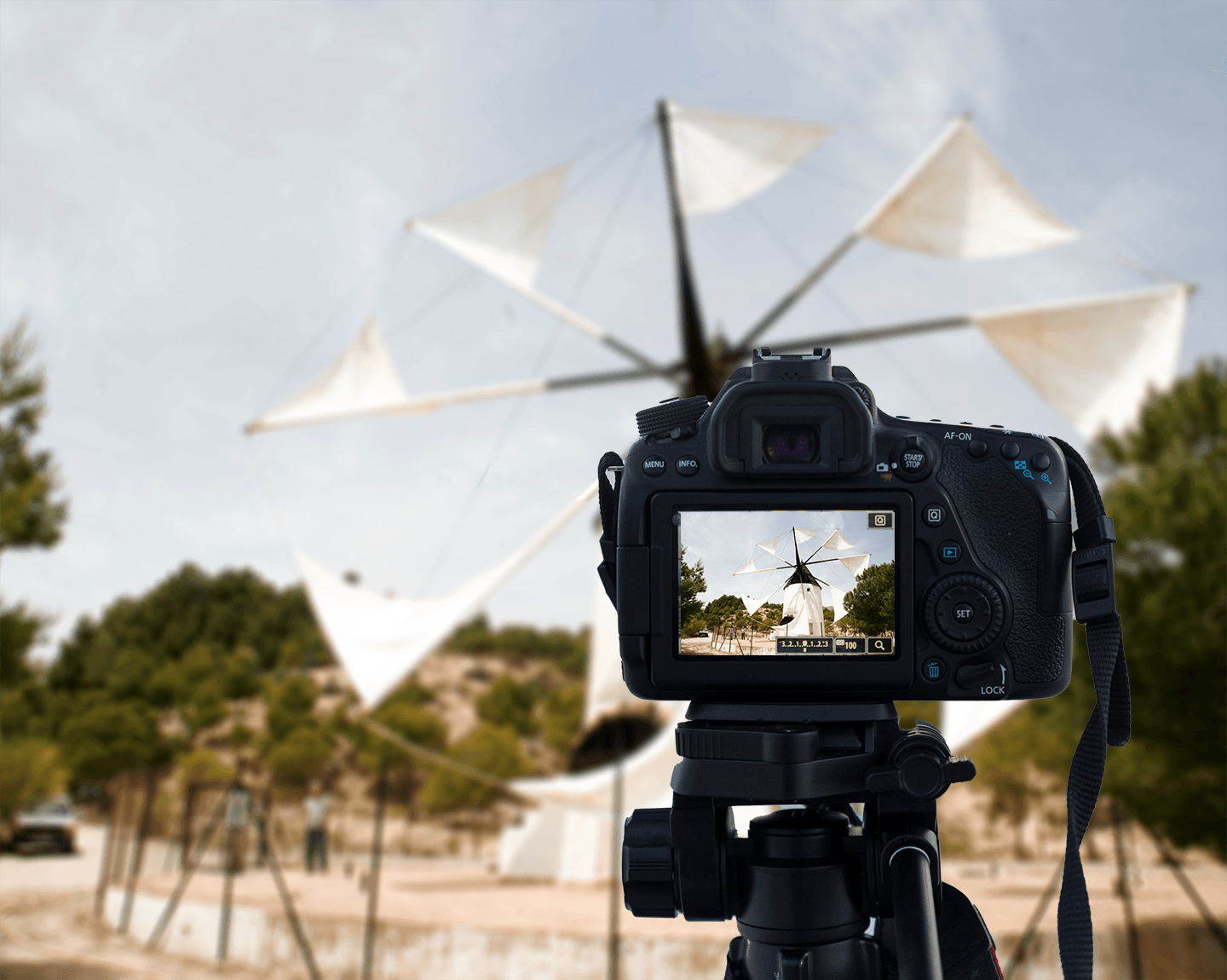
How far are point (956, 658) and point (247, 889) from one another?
8883 mm

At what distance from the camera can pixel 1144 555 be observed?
403cm

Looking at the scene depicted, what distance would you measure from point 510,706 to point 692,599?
1612 cm

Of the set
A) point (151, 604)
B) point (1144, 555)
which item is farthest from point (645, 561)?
point (151, 604)

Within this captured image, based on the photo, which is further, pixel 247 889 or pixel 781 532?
pixel 247 889

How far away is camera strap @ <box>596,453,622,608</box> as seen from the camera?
1.96 ft

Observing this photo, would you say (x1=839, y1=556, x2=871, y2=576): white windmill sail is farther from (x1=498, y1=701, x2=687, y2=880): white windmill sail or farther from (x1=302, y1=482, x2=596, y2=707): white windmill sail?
(x1=302, y1=482, x2=596, y2=707): white windmill sail

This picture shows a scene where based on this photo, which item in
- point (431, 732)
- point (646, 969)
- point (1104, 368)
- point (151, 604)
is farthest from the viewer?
point (151, 604)

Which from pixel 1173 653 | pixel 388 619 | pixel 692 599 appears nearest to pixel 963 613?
pixel 692 599

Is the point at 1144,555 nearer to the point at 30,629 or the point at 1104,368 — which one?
the point at 1104,368

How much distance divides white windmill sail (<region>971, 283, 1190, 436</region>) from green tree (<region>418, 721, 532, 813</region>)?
8.43 meters

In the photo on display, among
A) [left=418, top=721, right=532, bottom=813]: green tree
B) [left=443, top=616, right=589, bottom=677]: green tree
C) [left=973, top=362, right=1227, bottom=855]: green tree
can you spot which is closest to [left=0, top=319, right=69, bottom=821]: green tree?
[left=418, top=721, right=532, bottom=813]: green tree

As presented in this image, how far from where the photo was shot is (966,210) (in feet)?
23.1

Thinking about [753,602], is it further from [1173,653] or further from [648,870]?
[1173,653]

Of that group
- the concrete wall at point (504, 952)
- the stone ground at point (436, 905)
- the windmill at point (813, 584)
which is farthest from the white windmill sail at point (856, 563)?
the concrete wall at point (504, 952)
